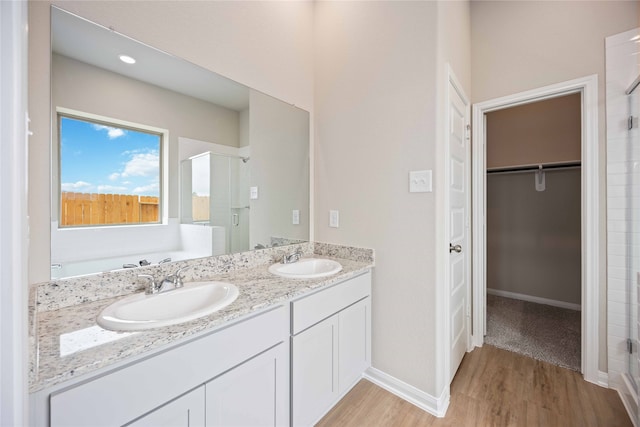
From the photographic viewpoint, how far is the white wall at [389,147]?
161 centimetres

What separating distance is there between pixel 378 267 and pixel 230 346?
1116mm

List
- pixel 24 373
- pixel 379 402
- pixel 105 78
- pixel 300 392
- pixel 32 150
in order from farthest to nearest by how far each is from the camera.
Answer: pixel 379 402
pixel 300 392
pixel 105 78
pixel 32 150
pixel 24 373

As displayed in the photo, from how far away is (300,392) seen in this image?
1320mm

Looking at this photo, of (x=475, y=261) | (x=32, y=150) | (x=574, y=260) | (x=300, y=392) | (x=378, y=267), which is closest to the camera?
(x=32, y=150)

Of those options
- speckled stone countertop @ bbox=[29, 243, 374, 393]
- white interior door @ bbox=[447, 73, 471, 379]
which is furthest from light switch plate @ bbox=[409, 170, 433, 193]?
speckled stone countertop @ bbox=[29, 243, 374, 393]

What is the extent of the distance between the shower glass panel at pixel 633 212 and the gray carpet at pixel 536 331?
20.8 inches

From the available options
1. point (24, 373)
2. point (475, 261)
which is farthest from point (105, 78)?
point (475, 261)

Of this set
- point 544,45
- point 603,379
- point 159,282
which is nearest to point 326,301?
point 159,282

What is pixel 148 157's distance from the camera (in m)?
1.32

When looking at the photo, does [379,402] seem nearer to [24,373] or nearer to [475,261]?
[475,261]

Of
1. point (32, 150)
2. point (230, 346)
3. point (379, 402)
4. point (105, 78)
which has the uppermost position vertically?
point (105, 78)

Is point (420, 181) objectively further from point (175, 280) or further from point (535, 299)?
point (535, 299)

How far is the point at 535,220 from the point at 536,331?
4.45 ft

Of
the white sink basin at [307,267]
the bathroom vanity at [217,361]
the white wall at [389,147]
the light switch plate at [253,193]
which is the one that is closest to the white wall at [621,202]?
the white wall at [389,147]
